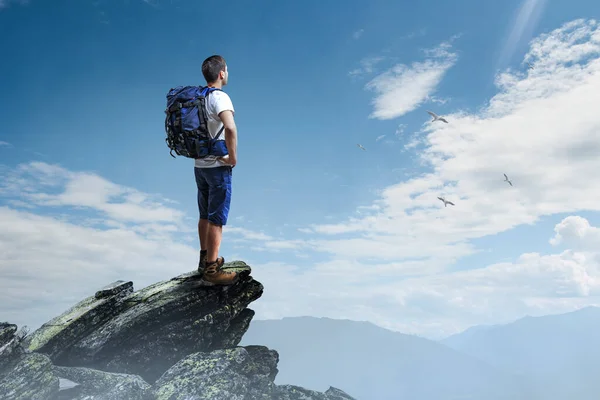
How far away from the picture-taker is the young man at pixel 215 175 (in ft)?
40.9

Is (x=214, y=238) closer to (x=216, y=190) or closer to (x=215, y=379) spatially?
(x=216, y=190)

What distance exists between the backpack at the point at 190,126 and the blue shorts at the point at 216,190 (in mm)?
627

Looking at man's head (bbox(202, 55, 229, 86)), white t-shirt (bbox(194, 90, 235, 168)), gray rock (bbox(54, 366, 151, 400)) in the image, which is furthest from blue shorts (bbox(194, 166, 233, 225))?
gray rock (bbox(54, 366, 151, 400))

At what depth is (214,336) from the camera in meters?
17.7

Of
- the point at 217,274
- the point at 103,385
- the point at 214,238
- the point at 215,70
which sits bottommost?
the point at 103,385

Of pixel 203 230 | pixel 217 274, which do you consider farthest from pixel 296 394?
pixel 203 230

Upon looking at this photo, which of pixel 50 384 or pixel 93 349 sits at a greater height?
pixel 93 349

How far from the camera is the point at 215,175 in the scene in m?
13.3

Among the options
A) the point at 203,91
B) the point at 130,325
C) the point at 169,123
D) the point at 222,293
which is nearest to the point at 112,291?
the point at 130,325

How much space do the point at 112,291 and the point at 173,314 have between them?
3111 millimetres

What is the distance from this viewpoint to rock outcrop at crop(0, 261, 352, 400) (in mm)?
13891

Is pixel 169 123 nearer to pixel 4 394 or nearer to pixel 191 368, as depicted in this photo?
pixel 191 368

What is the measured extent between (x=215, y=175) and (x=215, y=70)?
302cm

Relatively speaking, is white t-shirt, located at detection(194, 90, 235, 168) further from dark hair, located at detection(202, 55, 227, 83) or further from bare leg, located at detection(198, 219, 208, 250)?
bare leg, located at detection(198, 219, 208, 250)
